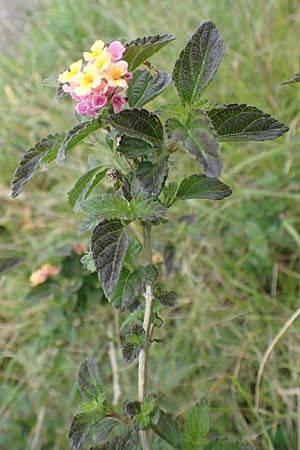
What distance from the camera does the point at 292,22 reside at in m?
1.75

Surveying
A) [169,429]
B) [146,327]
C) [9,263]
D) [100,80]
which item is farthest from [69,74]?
[9,263]

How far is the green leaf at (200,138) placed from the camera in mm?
433

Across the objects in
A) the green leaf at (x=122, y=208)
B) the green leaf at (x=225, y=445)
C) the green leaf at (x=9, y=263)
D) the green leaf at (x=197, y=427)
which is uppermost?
the green leaf at (x=9, y=263)

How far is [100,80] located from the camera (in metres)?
0.49

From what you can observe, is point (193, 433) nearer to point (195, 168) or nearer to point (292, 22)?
point (195, 168)

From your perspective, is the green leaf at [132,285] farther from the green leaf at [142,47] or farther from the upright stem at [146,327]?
the green leaf at [142,47]

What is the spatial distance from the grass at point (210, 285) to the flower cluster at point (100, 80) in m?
0.51

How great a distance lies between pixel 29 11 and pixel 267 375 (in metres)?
1.88

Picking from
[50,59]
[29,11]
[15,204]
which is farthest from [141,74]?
[29,11]

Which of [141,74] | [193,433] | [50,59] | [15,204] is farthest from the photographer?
[50,59]

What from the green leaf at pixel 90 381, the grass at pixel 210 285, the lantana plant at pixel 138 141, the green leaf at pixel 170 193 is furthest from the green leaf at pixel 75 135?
the grass at pixel 210 285

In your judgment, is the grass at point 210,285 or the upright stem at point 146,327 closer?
the upright stem at point 146,327

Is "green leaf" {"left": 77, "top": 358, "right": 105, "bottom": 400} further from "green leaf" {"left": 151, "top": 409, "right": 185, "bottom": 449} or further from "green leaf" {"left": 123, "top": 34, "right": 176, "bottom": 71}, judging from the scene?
"green leaf" {"left": 123, "top": 34, "right": 176, "bottom": 71}

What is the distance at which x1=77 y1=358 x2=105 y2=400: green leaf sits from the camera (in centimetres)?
67
